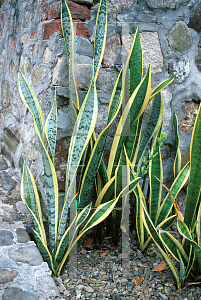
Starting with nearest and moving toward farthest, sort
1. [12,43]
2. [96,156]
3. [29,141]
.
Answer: [96,156]
[29,141]
[12,43]

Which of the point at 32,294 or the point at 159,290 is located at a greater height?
the point at 32,294

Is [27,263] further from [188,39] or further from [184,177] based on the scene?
[188,39]

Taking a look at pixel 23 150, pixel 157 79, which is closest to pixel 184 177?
pixel 157 79

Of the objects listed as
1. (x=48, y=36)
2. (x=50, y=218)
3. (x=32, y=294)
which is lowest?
(x=32, y=294)

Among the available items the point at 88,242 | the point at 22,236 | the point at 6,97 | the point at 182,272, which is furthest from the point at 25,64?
the point at 182,272

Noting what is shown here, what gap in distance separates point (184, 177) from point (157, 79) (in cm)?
71

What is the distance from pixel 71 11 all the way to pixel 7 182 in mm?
1366

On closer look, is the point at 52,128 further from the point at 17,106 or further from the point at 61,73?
the point at 17,106

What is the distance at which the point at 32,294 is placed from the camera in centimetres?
97

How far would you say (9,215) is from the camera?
1.56m

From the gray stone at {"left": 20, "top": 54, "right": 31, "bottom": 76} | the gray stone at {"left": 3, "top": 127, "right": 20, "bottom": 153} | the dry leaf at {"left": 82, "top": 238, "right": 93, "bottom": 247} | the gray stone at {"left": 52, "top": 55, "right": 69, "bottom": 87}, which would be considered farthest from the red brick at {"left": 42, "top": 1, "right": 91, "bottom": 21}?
the dry leaf at {"left": 82, "top": 238, "right": 93, "bottom": 247}

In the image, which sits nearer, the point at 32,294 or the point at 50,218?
the point at 32,294

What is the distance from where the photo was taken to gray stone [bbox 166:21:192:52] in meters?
1.71

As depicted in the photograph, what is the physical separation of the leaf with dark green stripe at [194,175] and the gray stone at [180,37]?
0.83 metres
